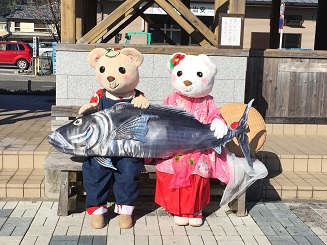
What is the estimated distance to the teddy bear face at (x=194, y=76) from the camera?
4.37m

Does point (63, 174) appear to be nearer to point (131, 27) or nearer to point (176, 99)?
point (176, 99)

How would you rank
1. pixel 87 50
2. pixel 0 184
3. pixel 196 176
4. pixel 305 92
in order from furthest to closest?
pixel 305 92, pixel 87 50, pixel 0 184, pixel 196 176

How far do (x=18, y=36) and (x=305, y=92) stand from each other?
40692 millimetres

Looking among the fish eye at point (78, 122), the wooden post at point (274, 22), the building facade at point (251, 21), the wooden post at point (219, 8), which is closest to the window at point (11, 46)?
the building facade at point (251, 21)

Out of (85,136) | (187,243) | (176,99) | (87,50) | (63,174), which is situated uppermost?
(87,50)

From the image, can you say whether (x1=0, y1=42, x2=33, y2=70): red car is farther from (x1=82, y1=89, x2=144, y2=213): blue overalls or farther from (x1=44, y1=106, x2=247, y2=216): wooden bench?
(x1=82, y1=89, x2=144, y2=213): blue overalls

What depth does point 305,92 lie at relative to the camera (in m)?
7.84

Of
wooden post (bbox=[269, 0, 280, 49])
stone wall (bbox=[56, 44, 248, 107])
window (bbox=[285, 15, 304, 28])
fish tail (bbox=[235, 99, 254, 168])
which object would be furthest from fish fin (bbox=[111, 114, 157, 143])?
window (bbox=[285, 15, 304, 28])

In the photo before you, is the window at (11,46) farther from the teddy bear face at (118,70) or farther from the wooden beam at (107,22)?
the teddy bear face at (118,70)

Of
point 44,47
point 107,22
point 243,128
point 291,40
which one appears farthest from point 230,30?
point 44,47

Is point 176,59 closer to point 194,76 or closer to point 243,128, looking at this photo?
point 194,76

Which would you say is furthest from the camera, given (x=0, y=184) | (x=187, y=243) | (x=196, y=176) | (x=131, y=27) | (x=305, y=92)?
(x=131, y=27)

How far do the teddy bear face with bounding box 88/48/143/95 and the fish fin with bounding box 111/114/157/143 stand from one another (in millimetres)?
373

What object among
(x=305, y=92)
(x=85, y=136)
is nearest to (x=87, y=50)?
(x=85, y=136)
